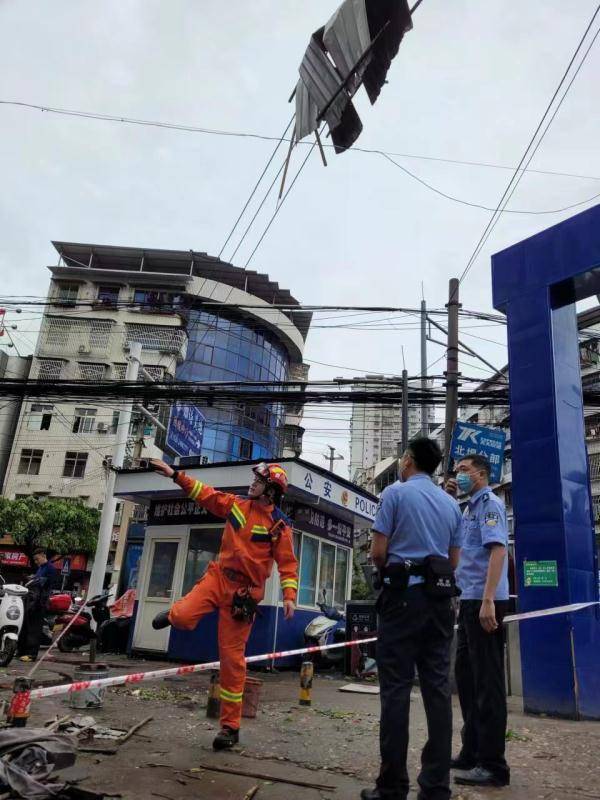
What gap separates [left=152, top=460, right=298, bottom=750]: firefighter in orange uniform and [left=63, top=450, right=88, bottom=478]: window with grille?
33.0 metres

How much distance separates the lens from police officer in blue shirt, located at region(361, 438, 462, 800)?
112 inches

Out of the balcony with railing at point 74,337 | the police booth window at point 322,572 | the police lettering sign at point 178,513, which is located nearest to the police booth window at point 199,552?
the police lettering sign at point 178,513

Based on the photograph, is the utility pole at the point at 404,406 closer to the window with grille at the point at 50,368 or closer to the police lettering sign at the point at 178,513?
the police lettering sign at the point at 178,513

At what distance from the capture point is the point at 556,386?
694 centimetres

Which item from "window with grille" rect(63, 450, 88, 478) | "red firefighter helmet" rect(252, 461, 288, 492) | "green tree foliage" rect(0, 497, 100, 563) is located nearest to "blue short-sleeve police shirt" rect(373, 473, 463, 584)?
"red firefighter helmet" rect(252, 461, 288, 492)

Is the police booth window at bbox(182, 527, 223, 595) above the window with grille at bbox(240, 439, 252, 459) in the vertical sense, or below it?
below

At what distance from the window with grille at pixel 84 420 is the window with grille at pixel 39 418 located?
5.68 ft

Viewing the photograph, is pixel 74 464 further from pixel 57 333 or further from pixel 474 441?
pixel 474 441

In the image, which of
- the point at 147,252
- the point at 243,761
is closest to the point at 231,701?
the point at 243,761

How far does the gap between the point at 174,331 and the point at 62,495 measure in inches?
461

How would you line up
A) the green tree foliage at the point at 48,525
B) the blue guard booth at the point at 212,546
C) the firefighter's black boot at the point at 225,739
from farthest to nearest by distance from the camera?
the green tree foliage at the point at 48,525
the blue guard booth at the point at 212,546
the firefighter's black boot at the point at 225,739

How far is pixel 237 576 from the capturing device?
4.50 meters

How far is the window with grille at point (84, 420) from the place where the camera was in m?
36.1

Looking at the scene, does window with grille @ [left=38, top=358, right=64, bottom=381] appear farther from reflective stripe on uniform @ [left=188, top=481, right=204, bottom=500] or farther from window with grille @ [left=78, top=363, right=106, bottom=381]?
reflective stripe on uniform @ [left=188, top=481, right=204, bottom=500]
